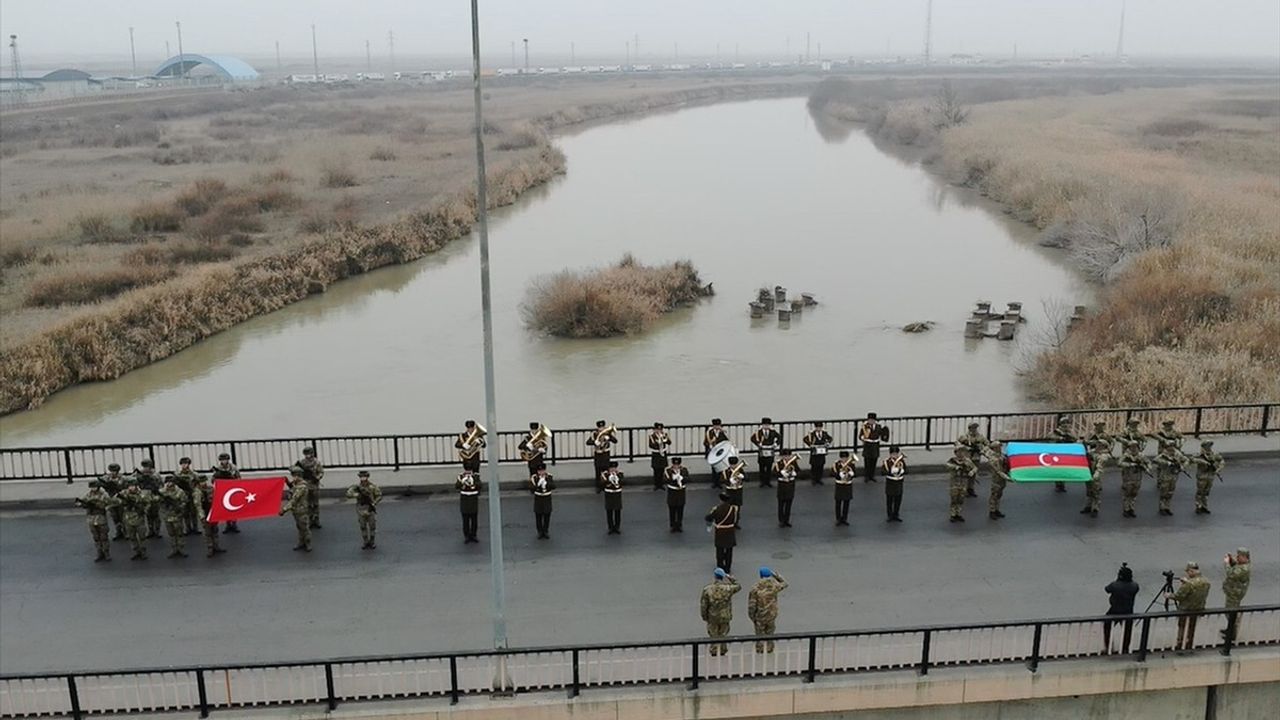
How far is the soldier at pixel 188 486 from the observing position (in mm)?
13984

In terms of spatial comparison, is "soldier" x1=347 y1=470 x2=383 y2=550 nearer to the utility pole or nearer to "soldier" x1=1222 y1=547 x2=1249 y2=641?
the utility pole

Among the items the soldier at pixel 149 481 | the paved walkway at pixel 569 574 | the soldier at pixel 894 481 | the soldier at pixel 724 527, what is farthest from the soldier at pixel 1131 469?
the soldier at pixel 149 481

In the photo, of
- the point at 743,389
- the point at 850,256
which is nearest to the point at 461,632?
the point at 743,389

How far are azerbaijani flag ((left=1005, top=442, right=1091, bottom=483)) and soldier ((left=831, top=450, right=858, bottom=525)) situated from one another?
88.7 inches

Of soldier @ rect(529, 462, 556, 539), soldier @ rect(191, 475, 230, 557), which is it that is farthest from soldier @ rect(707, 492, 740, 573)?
soldier @ rect(191, 475, 230, 557)

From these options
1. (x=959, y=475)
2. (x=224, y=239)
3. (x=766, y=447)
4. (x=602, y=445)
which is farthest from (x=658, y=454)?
(x=224, y=239)

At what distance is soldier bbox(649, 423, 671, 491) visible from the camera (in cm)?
1584

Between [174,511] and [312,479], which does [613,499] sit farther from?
[174,511]

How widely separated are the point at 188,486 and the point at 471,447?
3.60 metres

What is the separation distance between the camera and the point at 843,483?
14359mm

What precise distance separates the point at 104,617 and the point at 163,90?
14911cm

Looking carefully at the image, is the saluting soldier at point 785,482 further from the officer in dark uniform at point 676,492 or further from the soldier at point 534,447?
the soldier at point 534,447

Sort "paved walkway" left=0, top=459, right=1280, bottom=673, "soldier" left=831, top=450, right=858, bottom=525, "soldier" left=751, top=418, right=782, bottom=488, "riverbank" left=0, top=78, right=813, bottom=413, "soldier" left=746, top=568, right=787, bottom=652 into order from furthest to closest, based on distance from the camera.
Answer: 1. "riverbank" left=0, top=78, right=813, bottom=413
2. "soldier" left=751, top=418, right=782, bottom=488
3. "soldier" left=831, top=450, right=858, bottom=525
4. "paved walkway" left=0, top=459, right=1280, bottom=673
5. "soldier" left=746, top=568, right=787, bottom=652

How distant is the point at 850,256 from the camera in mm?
46875
